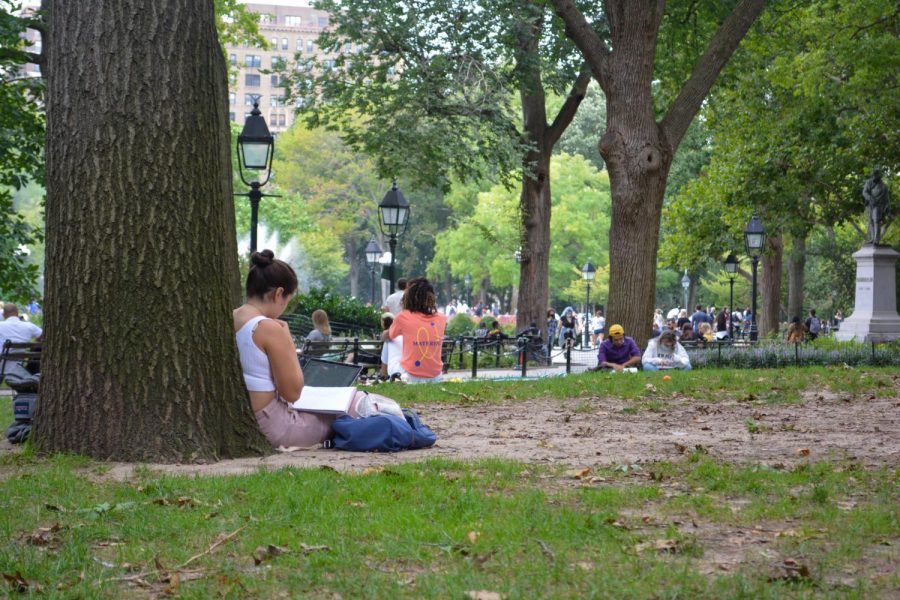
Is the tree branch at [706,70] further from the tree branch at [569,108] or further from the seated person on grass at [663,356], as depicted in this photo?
the tree branch at [569,108]

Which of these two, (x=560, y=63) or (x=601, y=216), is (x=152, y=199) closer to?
(x=560, y=63)

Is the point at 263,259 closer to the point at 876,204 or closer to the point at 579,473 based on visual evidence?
the point at 579,473

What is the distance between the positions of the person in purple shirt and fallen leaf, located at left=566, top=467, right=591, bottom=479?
11037mm

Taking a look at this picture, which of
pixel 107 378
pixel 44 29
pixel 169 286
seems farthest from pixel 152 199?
pixel 44 29

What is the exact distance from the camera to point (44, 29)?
69.0 ft

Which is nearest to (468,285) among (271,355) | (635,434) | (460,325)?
(460,325)

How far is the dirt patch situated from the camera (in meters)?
7.41

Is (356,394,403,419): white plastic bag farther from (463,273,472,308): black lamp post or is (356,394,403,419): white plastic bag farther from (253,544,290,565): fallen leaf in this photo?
(463,273,472,308): black lamp post

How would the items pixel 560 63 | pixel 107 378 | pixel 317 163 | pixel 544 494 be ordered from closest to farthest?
1. pixel 544 494
2. pixel 107 378
3. pixel 560 63
4. pixel 317 163

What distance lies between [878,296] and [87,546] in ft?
87.2

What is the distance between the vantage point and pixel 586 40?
19.6 metres

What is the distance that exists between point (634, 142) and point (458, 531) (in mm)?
14566

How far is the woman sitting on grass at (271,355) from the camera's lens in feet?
24.5

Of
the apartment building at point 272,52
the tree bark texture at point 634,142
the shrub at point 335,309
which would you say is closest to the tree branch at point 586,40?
the tree bark texture at point 634,142
